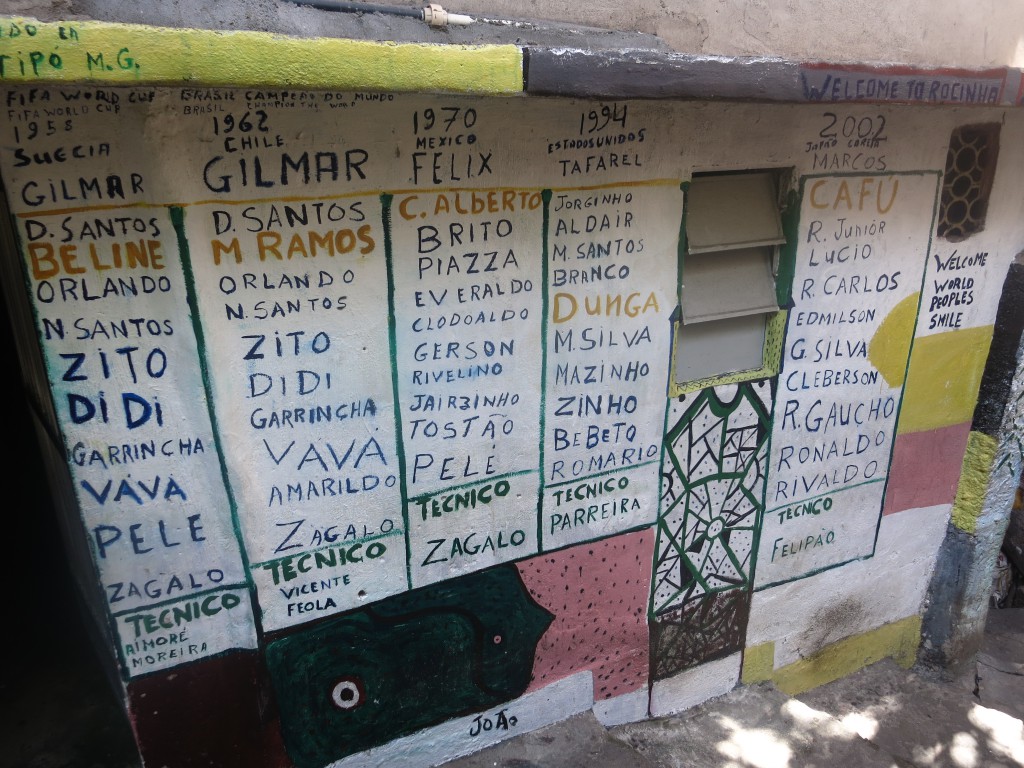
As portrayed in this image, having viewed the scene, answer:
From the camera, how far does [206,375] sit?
2.64 m

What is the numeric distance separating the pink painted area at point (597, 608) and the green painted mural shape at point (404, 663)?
0.08 meters

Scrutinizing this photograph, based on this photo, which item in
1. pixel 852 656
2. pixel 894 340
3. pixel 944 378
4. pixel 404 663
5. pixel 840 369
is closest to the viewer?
pixel 404 663

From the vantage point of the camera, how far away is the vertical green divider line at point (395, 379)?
9.08 ft

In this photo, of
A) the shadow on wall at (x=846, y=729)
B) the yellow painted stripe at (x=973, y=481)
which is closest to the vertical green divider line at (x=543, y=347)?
the shadow on wall at (x=846, y=729)

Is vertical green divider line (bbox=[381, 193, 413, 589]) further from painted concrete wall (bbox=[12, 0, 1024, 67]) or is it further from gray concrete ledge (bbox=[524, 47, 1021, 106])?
gray concrete ledge (bbox=[524, 47, 1021, 106])

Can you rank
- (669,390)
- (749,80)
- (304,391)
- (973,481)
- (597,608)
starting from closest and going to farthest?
(749,80) → (304,391) → (669,390) → (597,608) → (973,481)

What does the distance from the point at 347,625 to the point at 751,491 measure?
7.22ft

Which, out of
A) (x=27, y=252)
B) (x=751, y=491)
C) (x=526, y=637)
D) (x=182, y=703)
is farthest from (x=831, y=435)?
(x=27, y=252)

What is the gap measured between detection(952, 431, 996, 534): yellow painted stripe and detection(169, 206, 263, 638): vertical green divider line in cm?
428

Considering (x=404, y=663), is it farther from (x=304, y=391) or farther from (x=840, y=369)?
(x=840, y=369)

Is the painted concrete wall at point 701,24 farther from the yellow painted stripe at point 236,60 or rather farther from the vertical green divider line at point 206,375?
the vertical green divider line at point 206,375

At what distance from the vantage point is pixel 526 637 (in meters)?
3.64

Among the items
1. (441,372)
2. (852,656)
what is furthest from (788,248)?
(852,656)

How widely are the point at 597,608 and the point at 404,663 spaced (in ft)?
3.31
